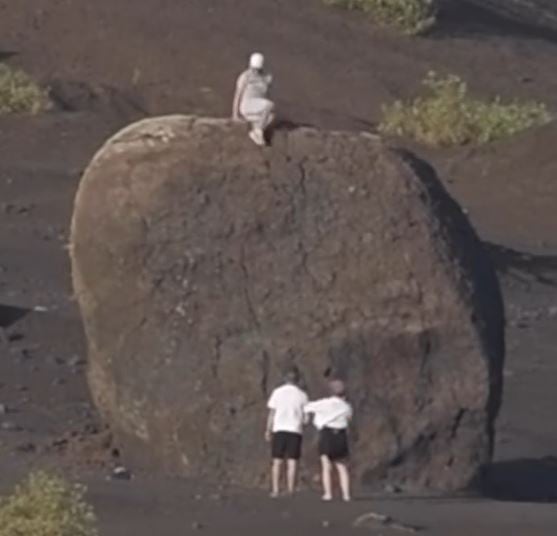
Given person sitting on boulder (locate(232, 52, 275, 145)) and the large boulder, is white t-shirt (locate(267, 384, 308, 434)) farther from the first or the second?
person sitting on boulder (locate(232, 52, 275, 145))

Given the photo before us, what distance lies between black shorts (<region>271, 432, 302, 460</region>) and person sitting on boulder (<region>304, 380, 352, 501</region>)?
0.15 m

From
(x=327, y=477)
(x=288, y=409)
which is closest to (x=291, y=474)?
(x=327, y=477)

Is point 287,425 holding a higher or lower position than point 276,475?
higher

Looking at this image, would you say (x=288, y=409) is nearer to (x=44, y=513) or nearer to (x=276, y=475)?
(x=276, y=475)

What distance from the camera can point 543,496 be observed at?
67.3 feet

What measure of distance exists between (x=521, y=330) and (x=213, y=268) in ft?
32.3

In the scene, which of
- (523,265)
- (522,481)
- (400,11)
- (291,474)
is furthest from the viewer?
(400,11)

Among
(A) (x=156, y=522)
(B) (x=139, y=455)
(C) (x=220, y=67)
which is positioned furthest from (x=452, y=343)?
(C) (x=220, y=67)

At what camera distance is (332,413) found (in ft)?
60.2

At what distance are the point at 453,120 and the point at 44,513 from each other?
26.8 metres

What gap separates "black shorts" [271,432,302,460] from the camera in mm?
18375

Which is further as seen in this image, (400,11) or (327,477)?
(400,11)

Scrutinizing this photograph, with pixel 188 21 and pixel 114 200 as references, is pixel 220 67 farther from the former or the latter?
pixel 114 200

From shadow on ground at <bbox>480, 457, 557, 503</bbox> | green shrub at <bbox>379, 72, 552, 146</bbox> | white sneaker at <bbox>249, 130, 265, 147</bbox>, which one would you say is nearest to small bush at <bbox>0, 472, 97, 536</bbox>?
white sneaker at <bbox>249, 130, 265, 147</bbox>
